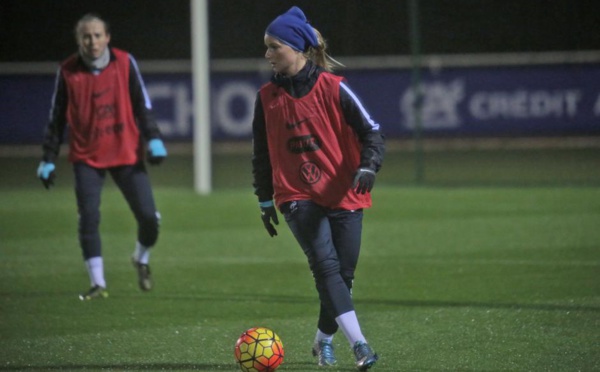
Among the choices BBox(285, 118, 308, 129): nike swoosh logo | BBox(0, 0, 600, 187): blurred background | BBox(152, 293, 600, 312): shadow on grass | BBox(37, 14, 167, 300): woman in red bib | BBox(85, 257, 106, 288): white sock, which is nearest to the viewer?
BBox(285, 118, 308, 129): nike swoosh logo

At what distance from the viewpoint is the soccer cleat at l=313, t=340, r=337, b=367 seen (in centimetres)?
681

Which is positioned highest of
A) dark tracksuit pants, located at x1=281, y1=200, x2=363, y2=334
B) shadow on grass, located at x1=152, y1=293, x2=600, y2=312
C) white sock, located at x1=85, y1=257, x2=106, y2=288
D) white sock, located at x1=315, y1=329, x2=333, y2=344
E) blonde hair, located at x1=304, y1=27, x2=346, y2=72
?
blonde hair, located at x1=304, y1=27, x2=346, y2=72

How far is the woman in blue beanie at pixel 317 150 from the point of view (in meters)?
6.47

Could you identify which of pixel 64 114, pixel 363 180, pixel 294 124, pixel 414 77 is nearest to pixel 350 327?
pixel 363 180

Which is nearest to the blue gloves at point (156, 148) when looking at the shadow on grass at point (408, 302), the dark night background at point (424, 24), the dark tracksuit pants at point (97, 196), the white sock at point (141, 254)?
the dark tracksuit pants at point (97, 196)

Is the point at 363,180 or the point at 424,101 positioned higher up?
the point at 363,180

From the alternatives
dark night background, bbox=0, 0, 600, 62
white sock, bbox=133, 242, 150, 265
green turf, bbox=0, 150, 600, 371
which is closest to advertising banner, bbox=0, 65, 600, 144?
dark night background, bbox=0, 0, 600, 62

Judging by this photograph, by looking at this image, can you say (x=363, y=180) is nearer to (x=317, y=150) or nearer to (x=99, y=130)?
(x=317, y=150)

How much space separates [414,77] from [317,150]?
12663 millimetres

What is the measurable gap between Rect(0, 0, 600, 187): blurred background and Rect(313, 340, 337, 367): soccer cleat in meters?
12.2

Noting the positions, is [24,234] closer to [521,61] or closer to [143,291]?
[143,291]

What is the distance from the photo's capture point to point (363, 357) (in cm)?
629

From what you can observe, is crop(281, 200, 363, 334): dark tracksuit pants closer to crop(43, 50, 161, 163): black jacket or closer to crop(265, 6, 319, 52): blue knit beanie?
crop(265, 6, 319, 52): blue knit beanie

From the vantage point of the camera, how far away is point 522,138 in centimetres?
2456
